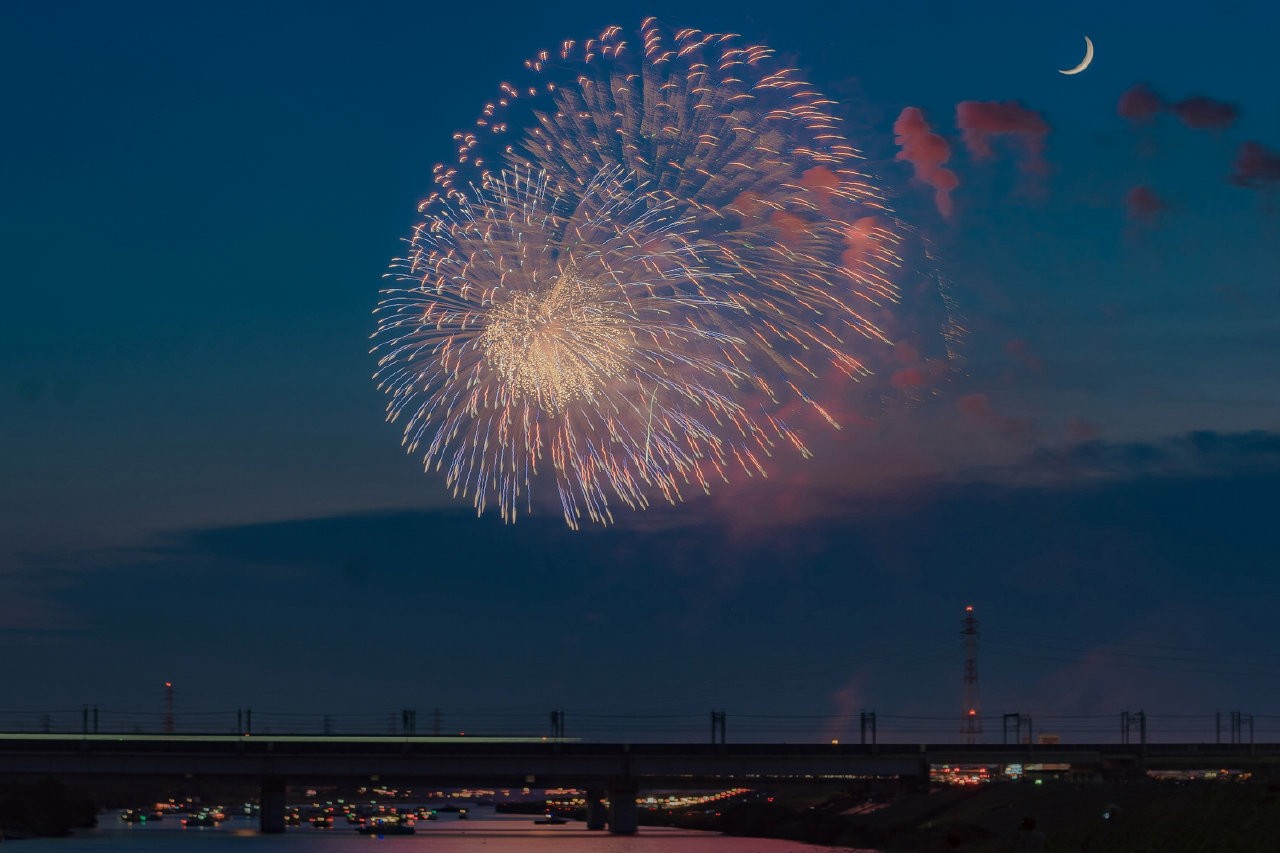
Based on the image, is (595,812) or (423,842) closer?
(423,842)

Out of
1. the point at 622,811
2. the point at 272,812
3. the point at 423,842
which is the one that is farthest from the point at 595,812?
the point at 272,812

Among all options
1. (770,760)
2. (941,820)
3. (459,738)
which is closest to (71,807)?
(459,738)

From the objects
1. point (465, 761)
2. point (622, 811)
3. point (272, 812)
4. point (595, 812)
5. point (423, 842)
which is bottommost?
point (595, 812)

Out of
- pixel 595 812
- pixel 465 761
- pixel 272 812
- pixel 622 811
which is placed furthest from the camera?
pixel 595 812

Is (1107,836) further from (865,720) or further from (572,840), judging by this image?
(865,720)

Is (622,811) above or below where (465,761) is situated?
below

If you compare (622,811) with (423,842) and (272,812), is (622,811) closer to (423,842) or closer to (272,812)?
(423,842)

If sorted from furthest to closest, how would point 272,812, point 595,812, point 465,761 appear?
point 595,812
point 272,812
point 465,761

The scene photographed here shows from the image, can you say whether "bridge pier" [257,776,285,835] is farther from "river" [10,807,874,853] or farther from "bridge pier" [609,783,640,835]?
"bridge pier" [609,783,640,835]
